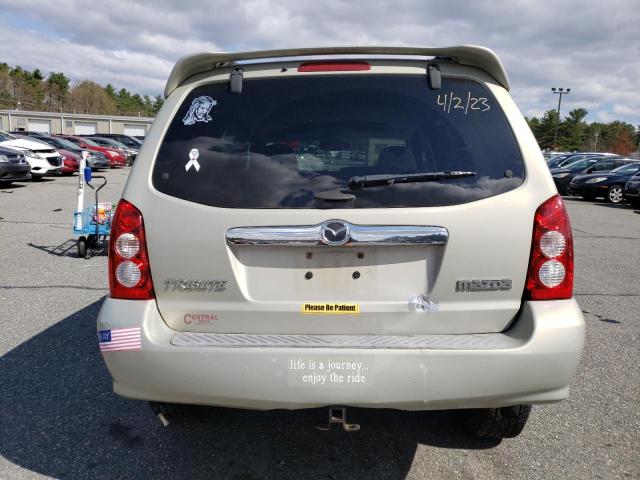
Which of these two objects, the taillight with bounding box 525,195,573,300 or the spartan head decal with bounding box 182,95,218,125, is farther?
the spartan head decal with bounding box 182,95,218,125

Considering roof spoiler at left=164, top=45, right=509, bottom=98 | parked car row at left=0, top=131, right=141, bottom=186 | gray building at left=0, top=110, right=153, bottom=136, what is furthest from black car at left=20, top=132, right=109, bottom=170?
gray building at left=0, top=110, right=153, bottom=136

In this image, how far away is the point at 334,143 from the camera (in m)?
2.59

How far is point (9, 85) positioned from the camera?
10325cm

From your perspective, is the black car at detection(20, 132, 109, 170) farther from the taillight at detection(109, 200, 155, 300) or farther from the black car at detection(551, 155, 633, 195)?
the taillight at detection(109, 200, 155, 300)

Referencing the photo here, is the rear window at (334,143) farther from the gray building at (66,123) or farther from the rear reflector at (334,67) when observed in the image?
the gray building at (66,123)

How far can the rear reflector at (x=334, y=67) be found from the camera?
2594 mm

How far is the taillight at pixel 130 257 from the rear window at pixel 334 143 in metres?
0.19

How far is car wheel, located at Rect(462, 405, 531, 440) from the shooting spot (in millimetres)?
2822

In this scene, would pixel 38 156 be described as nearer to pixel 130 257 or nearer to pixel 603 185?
pixel 130 257

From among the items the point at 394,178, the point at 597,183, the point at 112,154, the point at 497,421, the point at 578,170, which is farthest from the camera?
the point at 112,154

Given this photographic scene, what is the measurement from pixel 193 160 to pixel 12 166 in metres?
15.6

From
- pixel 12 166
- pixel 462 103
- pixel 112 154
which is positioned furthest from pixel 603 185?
pixel 112 154

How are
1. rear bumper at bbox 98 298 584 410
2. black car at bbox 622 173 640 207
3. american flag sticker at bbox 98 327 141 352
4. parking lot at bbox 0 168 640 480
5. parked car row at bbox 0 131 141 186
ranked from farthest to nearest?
black car at bbox 622 173 640 207 < parked car row at bbox 0 131 141 186 < parking lot at bbox 0 168 640 480 < american flag sticker at bbox 98 327 141 352 < rear bumper at bbox 98 298 584 410

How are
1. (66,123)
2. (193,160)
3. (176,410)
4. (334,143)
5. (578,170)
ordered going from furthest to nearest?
(66,123) < (578,170) < (176,410) < (334,143) < (193,160)
